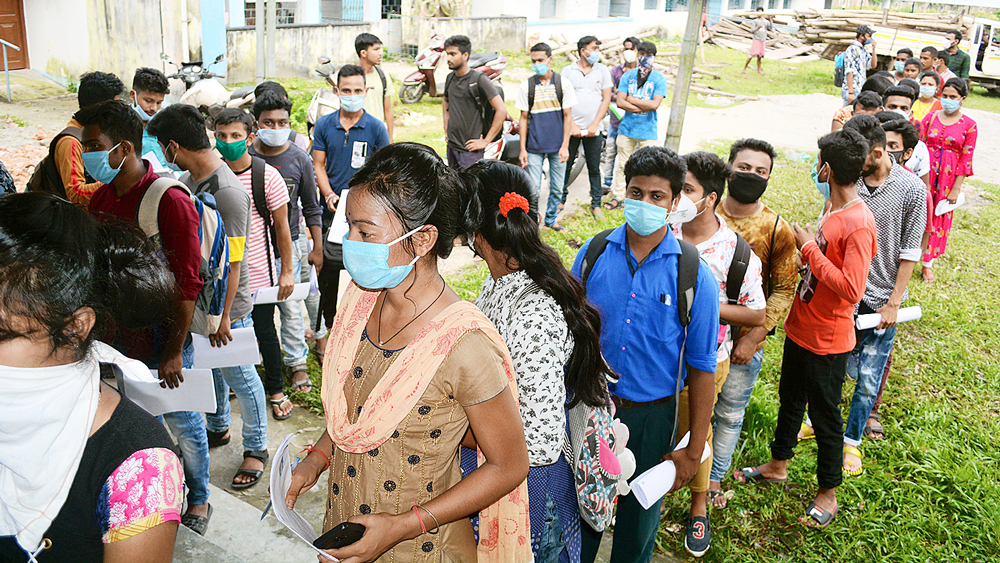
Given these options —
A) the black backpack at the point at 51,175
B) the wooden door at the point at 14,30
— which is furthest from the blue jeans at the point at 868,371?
the wooden door at the point at 14,30

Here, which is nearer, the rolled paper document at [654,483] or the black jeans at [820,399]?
the rolled paper document at [654,483]

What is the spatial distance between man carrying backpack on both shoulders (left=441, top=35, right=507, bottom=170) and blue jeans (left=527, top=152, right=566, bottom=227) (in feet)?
2.29

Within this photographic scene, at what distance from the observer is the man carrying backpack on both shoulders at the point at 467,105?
6.71 metres

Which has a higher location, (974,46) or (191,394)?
(974,46)

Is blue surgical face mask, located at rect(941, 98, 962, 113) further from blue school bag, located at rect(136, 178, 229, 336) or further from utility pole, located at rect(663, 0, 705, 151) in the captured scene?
blue school bag, located at rect(136, 178, 229, 336)

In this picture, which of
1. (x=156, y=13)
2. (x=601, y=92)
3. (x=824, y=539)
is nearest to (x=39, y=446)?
(x=824, y=539)

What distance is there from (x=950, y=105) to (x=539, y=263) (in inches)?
229

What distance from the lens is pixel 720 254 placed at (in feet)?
10.3

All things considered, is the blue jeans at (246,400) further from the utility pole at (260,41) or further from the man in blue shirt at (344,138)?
the utility pole at (260,41)

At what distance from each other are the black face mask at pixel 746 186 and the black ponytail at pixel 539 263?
160 centimetres

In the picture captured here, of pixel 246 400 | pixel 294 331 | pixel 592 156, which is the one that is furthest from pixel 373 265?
pixel 592 156

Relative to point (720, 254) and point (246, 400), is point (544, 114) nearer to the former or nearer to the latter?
point (720, 254)

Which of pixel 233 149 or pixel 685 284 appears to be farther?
pixel 233 149

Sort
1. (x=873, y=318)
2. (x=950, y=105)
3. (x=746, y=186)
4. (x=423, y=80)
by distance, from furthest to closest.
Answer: (x=423, y=80) → (x=950, y=105) → (x=873, y=318) → (x=746, y=186)
